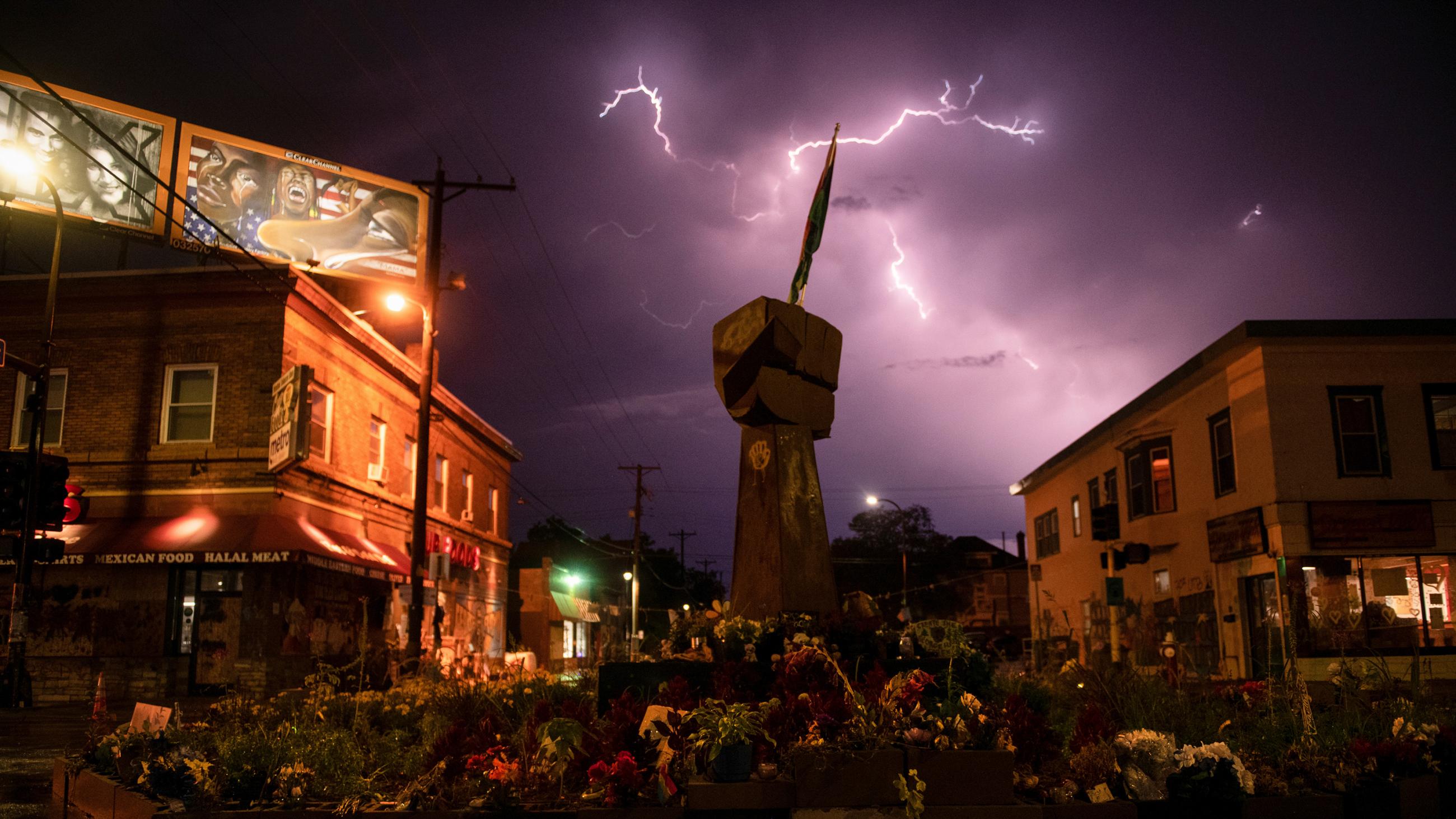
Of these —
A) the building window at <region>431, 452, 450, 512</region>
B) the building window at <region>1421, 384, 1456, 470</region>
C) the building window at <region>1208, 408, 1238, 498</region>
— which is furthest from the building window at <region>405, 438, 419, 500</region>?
the building window at <region>1421, 384, 1456, 470</region>

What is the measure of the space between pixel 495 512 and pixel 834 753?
35894 mm

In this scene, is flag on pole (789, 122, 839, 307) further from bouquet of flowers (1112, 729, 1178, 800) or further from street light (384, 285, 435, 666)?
street light (384, 285, 435, 666)

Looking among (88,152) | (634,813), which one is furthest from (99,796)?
(88,152)

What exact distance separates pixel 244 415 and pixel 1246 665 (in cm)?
2152

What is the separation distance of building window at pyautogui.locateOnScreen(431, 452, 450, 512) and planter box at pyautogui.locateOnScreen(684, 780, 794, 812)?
27934 millimetres

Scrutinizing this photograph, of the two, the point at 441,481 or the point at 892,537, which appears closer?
the point at 441,481

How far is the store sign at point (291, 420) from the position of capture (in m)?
20.1

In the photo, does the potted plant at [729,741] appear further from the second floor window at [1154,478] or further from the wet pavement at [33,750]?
the second floor window at [1154,478]

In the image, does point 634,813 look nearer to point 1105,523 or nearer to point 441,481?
point 1105,523

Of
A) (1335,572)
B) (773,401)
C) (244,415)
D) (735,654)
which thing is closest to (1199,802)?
(735,654)

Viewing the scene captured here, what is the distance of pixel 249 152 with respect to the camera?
30266mm

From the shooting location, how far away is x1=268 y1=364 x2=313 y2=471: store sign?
20.1 meters

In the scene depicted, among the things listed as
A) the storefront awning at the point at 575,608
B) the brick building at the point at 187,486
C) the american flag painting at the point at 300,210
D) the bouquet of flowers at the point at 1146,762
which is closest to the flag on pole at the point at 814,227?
the bouquet of flowers at the point at 1146,762

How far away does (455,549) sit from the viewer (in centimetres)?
3234
